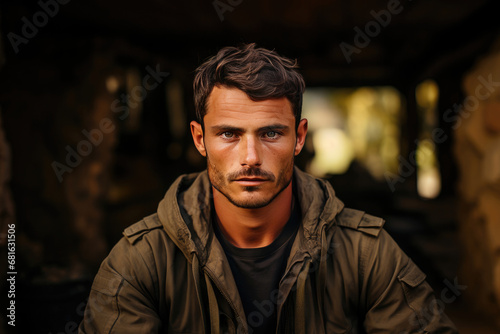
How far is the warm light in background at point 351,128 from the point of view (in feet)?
28.2

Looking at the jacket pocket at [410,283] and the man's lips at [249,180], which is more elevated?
the man's lips at [249,180]

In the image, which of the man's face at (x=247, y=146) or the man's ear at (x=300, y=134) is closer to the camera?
the man's face at (x=247, y=146)

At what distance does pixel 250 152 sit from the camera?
1.72 m

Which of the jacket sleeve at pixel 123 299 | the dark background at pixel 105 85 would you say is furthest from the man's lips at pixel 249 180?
the dark background at pixel 105 85

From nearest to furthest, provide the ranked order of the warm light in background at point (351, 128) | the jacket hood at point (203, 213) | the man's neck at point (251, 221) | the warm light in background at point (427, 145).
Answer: the jacket hood at point (203, 213)
the man's neck at point (251, 221)
the warm light in background at point (427, 145)
the warm light in background at point (351, 128)

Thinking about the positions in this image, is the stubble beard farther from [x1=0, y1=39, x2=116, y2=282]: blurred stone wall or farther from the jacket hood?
[x1=0, y1=39, x2=116, y2=282]: blurred stone wall

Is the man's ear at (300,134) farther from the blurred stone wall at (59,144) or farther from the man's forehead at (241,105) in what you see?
the blurred stone wall at (59,144)

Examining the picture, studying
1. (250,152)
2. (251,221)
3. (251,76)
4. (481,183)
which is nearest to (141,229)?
(251,221)

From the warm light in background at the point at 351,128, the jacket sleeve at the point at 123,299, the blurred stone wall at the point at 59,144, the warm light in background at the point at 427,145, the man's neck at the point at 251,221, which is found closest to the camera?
the jacket sleeve at the point at 123,299

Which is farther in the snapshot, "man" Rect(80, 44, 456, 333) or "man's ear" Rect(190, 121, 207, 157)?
"man's ear" Rect(190, 121, 207, 157)

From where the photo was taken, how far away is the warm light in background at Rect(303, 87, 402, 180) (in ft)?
28.2

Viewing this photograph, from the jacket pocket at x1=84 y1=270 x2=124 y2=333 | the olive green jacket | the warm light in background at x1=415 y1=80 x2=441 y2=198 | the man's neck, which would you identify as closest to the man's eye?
the man's neck

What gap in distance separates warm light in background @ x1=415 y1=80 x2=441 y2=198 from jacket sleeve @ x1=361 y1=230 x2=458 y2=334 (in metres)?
5.58

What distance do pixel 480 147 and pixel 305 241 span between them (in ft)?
7.78
